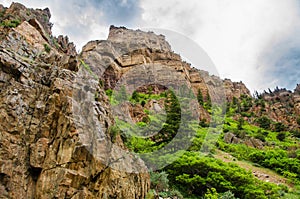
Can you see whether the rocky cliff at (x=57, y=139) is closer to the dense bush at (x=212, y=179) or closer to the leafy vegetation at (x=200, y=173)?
the leafy vegetation at (x=200, y=173)

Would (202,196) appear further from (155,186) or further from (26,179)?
(26,179)

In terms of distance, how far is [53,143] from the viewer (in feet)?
31.2

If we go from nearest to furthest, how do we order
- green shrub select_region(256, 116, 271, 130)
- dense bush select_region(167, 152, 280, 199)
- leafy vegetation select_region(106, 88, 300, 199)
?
1. leafy vegetation select_region(106, 88, 300, 199)
2. dense bush select_region(167, 152, 280, 199)
3. green shrub select_region(256, 116, 271, 130)

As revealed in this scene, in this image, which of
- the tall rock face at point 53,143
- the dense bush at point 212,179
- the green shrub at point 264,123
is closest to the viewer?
the tall rock face at point 53,143

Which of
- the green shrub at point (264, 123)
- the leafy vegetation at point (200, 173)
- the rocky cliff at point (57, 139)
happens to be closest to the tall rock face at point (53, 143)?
the rocky cliff at point (57, 139)

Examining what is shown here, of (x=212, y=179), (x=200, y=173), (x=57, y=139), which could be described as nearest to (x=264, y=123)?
(x=200, y=173)

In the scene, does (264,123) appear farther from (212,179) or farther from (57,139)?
(57,139)

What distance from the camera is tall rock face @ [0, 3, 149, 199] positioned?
337 inches

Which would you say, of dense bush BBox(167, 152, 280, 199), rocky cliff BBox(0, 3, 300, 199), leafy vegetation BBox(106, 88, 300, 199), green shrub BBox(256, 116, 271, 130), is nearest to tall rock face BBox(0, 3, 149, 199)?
rocky cliff BBox(0, 3, 300, 199)

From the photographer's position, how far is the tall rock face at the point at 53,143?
8555mm

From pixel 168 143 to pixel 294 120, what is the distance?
135 ft

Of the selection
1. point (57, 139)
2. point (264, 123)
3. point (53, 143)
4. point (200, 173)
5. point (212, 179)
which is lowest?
point (212, 179)

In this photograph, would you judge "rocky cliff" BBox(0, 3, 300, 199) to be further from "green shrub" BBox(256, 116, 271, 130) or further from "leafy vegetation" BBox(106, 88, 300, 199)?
"green shrub" BBox(256, 116, 271, 130)

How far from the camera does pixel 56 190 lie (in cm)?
827
